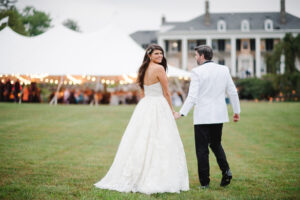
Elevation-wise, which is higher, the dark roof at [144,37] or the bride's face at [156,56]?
the dark roof at [144,37]

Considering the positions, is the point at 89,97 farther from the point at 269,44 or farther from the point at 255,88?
the point at 269,44

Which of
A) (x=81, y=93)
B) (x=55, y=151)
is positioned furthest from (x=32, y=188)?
(x=81, y=93)

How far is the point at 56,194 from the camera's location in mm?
4234

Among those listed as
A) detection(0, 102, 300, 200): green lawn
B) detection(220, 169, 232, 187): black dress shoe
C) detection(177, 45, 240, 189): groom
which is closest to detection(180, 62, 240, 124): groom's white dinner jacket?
detection(177, 45, 240, 189): groom

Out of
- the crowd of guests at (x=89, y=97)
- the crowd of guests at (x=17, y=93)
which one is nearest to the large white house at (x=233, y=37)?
the crowd of guests at (x=89, y=97)

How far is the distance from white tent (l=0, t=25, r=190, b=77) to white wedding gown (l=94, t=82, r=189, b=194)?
40.5 feet

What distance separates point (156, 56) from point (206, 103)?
0.88 m

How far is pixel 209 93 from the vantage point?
4664 mm

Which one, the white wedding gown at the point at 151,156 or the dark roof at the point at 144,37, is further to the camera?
the dark roof at the point at 144,37

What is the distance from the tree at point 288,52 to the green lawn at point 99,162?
2123 centimetres

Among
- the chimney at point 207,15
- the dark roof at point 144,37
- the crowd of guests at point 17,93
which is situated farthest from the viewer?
the dark roof at point 144,37

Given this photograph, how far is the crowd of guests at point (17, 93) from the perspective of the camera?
26.0m

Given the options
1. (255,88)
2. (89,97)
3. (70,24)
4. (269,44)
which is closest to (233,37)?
(269,44)

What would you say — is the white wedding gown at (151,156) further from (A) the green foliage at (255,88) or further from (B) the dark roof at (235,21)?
(B) the dark roof at (235,21)
